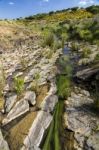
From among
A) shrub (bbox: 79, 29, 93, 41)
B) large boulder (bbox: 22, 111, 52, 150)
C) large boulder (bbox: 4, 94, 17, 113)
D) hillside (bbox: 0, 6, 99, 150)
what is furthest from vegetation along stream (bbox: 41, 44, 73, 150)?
shrub (bbox: 79, 29, 93, 41)

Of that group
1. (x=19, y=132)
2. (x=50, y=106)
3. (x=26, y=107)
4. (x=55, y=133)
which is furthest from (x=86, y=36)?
(x=19, y=132)

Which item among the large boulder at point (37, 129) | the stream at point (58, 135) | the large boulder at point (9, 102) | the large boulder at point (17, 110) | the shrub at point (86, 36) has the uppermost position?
the large boulder at point (9, 102)

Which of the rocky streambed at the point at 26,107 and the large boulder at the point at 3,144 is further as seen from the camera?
the rocky streambed at the point at 26,107

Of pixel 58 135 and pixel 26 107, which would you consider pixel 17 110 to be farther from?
pixel 58 135

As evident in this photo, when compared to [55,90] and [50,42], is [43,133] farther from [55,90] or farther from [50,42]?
[50,42]

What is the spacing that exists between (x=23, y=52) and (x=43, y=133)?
10.5 meters

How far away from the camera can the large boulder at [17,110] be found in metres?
7.91

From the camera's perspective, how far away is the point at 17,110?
8.28 metres

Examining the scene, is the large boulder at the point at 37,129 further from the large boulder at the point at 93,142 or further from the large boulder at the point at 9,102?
the large boulder at the point at 93,142

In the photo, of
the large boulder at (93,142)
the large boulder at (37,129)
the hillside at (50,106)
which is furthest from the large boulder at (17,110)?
the large boulder at (93,142)

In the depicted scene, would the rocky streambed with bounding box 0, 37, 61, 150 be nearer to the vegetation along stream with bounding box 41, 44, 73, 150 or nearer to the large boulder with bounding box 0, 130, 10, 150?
the large boulder with bounding box 0, 130, 10, 150

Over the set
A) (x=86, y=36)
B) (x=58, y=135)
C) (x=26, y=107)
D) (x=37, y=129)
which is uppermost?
(x=26, y=107)

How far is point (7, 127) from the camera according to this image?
25.0 ft

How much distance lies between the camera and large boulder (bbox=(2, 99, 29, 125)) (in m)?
7.91
